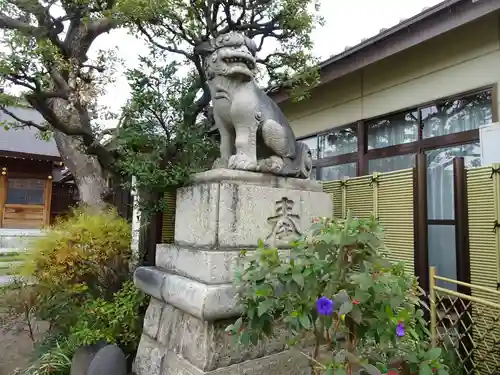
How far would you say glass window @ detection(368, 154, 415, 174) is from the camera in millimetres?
5547

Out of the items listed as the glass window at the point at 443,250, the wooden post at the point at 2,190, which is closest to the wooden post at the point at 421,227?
the glass window at the point at 443,250

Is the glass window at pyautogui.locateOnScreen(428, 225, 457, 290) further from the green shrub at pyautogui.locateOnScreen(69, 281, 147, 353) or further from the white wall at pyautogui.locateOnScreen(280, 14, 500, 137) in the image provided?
the green shrub at pyautogui.locateOnScreen(69, 281, 147, 353)

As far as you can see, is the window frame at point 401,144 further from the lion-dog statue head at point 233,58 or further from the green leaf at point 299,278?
the green leaf at point 299,278

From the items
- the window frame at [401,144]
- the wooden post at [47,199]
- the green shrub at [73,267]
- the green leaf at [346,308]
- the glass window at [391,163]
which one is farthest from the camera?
the wooden post at [47,199]

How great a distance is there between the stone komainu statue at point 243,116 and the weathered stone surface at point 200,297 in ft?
3.35

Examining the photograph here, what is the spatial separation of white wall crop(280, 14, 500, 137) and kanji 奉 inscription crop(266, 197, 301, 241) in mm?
3470

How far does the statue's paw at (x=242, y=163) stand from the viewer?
2869mm

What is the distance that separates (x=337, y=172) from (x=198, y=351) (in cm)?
528

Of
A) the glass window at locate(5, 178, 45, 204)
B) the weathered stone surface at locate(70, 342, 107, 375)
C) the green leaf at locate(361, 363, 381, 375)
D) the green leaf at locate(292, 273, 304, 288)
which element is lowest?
the weathered stone surface at locate(70, 342, 107, 375)

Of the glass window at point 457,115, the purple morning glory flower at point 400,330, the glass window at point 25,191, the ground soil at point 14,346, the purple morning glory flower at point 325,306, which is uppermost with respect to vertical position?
the glass window at point 457,115

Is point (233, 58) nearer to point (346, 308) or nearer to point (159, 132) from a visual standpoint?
point (159, 132)

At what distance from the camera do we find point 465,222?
3271 mm

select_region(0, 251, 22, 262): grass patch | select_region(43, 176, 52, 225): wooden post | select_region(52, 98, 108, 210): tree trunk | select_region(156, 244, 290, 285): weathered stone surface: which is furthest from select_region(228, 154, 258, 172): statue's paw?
select_region(43, 176, 52, 225): wooden post

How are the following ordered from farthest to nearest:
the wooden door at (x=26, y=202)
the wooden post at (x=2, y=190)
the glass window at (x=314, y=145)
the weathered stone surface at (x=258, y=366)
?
the wooden door at (x=26, y=202), the wooden post at (x=2, y=190), the glass window at (x=314, y=145), the weathered stone surface at (x=258, y=366)
